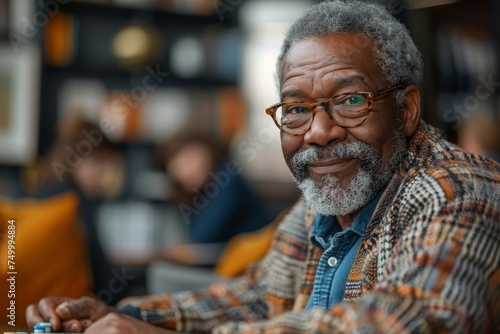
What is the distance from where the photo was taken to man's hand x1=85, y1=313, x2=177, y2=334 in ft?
4.12

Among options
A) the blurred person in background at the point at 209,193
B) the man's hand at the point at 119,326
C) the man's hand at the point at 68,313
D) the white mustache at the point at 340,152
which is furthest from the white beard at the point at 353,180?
the blurred person in background at the point at 209,193

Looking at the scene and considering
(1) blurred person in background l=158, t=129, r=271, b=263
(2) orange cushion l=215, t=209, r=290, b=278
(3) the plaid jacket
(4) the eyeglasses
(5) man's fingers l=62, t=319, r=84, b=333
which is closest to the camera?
(3) the plaid jacket

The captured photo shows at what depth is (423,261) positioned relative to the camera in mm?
945

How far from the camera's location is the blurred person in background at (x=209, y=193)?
11.9 ft

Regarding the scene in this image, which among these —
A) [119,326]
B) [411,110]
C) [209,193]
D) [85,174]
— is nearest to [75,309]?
[119,326]

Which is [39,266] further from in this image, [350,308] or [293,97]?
[350,308]

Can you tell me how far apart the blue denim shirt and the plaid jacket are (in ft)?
0.21

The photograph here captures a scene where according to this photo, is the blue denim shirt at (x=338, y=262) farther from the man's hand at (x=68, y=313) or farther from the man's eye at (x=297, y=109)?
the man's hand at (x=68, y=313)

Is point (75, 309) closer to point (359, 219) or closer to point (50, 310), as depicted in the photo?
point (50, 310)

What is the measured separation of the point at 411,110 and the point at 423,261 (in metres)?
0.47

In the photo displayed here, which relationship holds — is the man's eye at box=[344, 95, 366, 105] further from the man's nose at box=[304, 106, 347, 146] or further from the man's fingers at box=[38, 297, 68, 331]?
the man's fingers at box=[38, 297, 68, 331]

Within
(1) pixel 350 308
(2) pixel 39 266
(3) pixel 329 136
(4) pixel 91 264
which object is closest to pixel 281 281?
(3) pixel 329 136

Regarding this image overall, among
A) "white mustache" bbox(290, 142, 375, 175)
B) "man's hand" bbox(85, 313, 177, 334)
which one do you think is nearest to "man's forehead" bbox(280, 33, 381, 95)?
"white mustache" bbox(290, 142, 375, 175)

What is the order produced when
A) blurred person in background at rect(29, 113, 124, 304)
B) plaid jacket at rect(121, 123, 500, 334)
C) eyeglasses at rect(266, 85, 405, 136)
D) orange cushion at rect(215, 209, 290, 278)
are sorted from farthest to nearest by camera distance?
blurred person in background at rect(29, 113, 124, 304)
orange cushion at rect(215, 209, 290, 278)
eyeglasses at rect(266, 85, 405, 136)
plaid jacket at rect(121, 123, 500, 334)
